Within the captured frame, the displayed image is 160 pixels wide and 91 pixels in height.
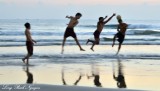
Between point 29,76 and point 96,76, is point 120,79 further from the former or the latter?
point 29,76

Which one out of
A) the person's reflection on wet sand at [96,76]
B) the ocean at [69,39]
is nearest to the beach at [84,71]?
the person's reflection on wet sand at [96,76]

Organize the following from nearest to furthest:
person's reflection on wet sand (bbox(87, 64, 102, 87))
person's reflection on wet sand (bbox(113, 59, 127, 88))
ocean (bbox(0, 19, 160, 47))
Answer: person's reflection on wet sand (bbox(113, 59, 127, 88)) → person's reflection on wet sand (bbox(87, 64, 102, 87)) → ocean (bbox(0, 19, 160, 47))

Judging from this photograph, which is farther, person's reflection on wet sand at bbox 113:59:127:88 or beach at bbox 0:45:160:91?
beach at bbox 0:45:160:91

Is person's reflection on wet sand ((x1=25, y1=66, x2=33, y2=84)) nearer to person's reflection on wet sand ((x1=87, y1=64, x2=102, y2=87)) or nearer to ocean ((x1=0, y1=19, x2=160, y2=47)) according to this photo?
person's reflection on wet sand ((x1=87, y1=64, x2=102, y2=87))

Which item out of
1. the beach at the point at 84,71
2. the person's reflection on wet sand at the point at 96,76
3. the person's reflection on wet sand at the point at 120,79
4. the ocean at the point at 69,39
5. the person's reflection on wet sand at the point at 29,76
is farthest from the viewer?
the ocean at the point at 69,39

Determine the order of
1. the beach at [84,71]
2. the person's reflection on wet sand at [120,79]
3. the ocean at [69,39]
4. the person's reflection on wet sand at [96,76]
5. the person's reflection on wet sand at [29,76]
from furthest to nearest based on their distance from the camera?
the ocean at [69,39], the person's reflection on wet sand at [29,76], the beach at [84,71], the person's reflection on wet sand at [96,76], the person's reflection on wet sand at [120,79]

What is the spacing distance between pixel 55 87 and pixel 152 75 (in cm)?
474

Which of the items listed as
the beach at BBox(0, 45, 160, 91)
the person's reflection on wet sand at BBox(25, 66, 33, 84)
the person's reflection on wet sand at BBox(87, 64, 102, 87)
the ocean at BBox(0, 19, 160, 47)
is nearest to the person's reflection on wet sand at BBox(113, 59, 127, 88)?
the beach at BBox(0, 45, 160, 91)

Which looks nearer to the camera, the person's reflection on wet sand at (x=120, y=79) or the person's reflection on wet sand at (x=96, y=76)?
the person's reflection on wet sand at (x=120, y=79)

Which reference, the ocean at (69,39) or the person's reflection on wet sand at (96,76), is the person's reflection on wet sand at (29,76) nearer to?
the person's reflection on wet sand at (96,76)

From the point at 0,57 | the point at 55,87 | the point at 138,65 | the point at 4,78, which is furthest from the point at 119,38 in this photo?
the point at 55,87

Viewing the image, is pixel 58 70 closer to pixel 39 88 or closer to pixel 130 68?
pixel 130 68

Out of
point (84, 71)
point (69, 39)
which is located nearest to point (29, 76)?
point (84, 71)

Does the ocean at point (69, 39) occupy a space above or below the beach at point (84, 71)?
below
